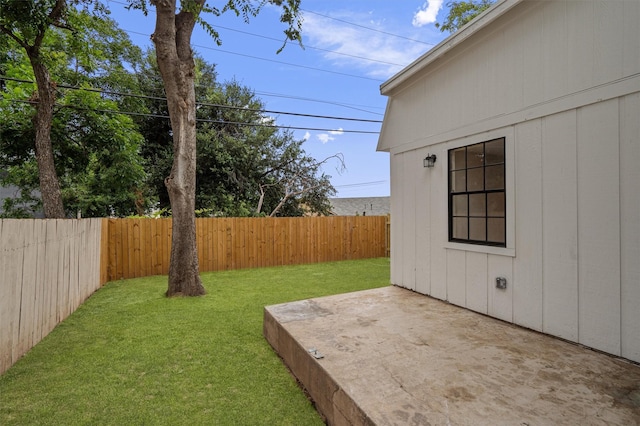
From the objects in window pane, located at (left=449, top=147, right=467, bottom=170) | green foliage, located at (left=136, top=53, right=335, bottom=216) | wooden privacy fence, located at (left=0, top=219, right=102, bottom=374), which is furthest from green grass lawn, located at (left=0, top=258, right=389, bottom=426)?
green foliage, located at (left=136, top=53, right=335, bottom=216)

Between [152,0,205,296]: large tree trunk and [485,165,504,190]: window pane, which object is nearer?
[485,165,504,190]: window pane

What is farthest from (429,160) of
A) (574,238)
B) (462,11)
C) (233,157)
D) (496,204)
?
(462,11)

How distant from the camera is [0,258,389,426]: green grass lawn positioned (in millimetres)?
2170

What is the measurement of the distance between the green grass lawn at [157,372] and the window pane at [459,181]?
2893mm

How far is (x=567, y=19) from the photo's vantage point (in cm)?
271

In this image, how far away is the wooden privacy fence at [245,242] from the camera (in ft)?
23.6

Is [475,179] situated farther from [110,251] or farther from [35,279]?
[110,251]

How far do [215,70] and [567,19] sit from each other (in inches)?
586

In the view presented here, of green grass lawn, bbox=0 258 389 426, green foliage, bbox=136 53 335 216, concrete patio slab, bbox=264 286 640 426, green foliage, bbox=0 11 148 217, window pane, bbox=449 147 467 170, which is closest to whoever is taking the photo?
concrete patio slab, bbox=264 286 640 426

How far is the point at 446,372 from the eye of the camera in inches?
83.5

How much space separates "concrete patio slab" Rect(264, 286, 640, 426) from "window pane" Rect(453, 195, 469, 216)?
137cm

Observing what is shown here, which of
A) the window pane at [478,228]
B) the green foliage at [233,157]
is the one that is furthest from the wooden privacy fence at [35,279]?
the green foliage at [233,157]

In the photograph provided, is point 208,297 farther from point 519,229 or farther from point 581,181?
point 581,181

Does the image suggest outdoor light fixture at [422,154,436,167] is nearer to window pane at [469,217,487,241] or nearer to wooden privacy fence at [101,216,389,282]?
window pane at [469,217,487,241]
